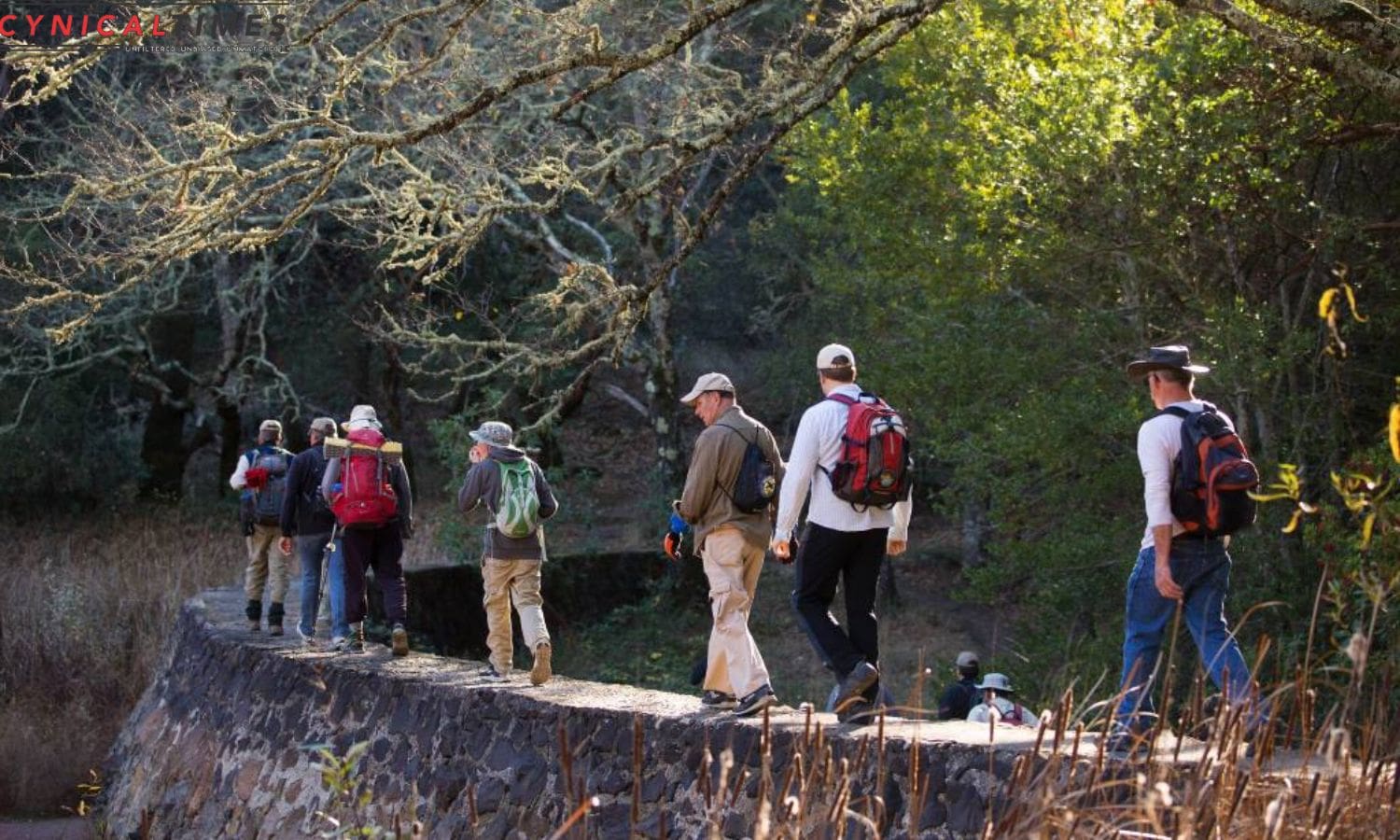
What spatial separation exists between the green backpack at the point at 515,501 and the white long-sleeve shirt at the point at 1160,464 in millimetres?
4284

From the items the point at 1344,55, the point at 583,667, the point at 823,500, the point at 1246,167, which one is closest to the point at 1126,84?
the point at 1246,167

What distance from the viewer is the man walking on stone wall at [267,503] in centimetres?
1349

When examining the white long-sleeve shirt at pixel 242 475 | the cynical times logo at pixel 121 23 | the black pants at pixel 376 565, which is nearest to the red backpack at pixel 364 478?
the black pants at pixel 376 565

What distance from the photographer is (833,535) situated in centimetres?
802

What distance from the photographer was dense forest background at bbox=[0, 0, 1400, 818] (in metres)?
11.5

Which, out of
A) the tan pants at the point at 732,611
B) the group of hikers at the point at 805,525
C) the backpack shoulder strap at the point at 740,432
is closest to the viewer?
the group of hikers at the point at 805,525

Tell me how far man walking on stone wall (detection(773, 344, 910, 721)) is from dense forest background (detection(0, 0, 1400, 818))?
1.48 m

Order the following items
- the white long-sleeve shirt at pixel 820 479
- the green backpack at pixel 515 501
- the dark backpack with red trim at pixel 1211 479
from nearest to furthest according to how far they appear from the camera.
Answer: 1. the dark backpack with red trim at pixel 1211 479
2. the white long-sleeve shirt at pixel 820 479
3. the green backpack at pixel 515 501

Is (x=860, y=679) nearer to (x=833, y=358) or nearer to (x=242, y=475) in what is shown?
(x=833, y=358)

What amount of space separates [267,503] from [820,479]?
6.67 m

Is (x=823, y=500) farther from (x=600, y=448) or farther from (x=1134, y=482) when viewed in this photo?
(x=600, y=448)

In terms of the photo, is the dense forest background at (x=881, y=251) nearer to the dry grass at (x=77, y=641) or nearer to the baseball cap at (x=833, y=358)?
the baseball cap at (x=833, y=358)

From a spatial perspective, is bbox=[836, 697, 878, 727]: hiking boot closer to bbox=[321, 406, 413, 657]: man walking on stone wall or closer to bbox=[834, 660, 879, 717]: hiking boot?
bbox=[834, 660, 879, 717]: hiking boot

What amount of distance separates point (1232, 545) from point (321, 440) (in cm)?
703
